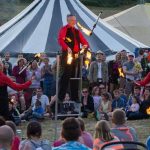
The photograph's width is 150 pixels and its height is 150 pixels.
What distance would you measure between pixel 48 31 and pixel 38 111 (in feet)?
14.4

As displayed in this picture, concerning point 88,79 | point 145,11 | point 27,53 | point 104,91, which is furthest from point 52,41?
point 145,11

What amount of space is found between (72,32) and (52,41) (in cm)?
640

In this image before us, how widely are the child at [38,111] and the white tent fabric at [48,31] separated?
129 inches

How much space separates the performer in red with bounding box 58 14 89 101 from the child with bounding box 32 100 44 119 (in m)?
2.46

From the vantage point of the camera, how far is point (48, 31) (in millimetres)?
18078

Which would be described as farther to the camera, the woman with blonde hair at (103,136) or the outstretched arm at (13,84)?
the outstretched arm at (13,84)

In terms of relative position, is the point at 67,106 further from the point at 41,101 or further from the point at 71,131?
the point at 71,131

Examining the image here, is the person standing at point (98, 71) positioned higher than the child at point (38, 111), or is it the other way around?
the person standing at point (98, 71)

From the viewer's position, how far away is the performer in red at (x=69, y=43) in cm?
1116

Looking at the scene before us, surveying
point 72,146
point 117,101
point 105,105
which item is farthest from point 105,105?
point 72,146

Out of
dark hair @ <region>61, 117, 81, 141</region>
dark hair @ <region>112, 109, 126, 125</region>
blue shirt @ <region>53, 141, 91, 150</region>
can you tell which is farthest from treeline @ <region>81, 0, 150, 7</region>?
blue shirt @ <region>53, 141, 91, 150</region>

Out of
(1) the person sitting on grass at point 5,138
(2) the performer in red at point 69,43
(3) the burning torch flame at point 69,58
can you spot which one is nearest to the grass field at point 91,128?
(2) the performer in red at point 69,43

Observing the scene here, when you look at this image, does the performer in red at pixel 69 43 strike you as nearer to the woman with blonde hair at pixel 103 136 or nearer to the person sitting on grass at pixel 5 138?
the woman with blonde hair at pixel 103 136

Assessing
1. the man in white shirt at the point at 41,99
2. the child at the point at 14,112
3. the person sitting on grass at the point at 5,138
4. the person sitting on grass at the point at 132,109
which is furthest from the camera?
the man in white shirt at the point at 41,99
